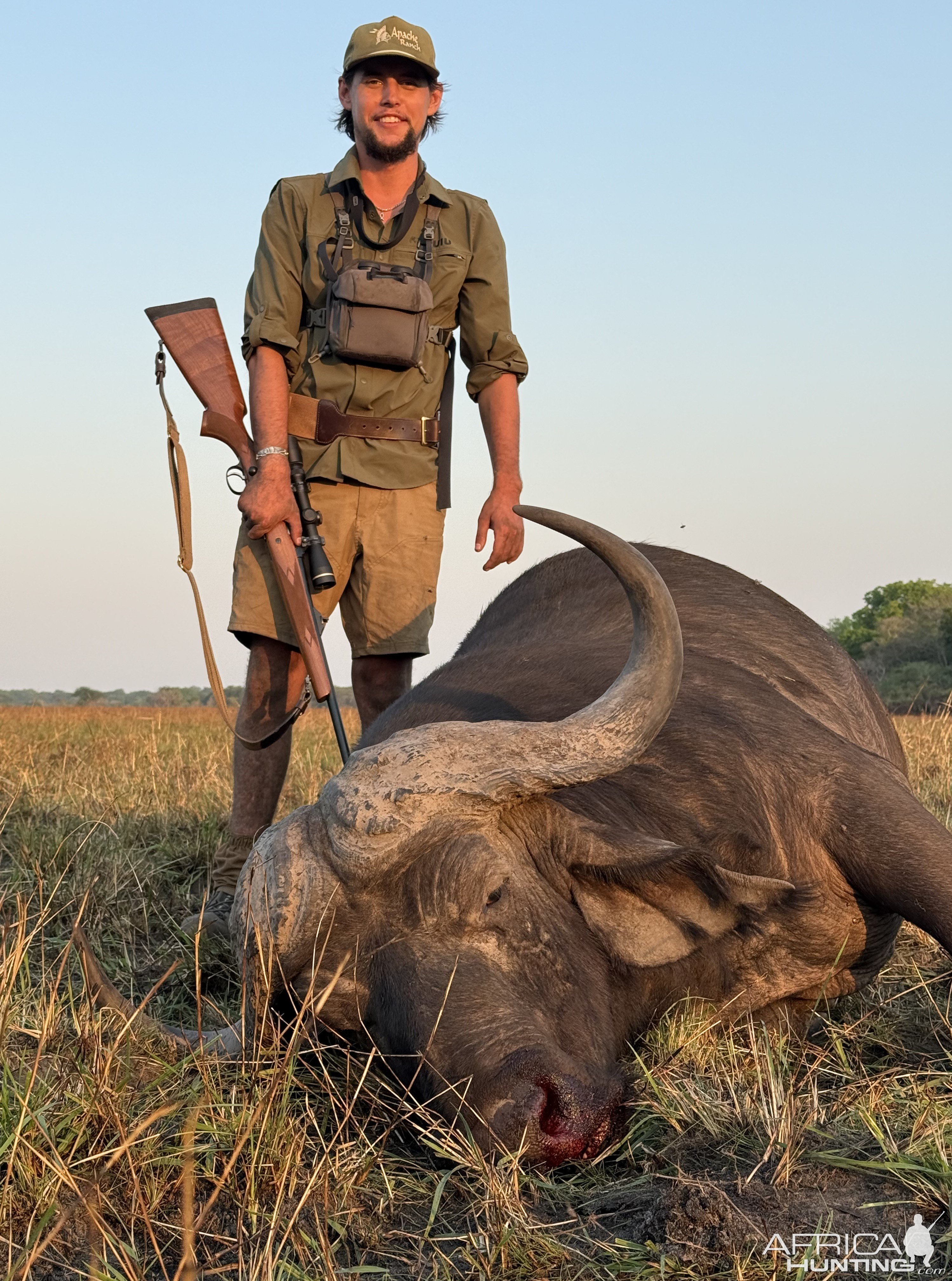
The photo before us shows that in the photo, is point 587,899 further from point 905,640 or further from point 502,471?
point 905,640

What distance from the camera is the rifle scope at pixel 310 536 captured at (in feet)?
17.8

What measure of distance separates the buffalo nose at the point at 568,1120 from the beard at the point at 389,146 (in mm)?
4160

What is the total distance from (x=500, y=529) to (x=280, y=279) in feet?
4.87

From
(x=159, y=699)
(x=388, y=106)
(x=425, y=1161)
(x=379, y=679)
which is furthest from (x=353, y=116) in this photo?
(x=159, y=699)

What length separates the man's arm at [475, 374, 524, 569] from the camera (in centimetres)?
562

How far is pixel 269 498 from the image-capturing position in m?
5.37

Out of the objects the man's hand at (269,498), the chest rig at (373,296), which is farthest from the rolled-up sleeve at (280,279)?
the man's hand at (269,498)

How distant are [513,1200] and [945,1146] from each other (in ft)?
3.00

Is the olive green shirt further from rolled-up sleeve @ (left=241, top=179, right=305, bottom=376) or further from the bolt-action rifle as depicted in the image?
the bolt-action rifle

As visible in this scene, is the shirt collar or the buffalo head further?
the shirt collar

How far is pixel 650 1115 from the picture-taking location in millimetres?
2885

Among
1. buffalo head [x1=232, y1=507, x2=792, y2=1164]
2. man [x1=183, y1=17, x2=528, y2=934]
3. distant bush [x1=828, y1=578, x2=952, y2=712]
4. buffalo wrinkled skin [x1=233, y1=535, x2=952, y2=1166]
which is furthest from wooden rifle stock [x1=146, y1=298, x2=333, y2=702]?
distant bush [x1=828, y1=578, x2=952, y2=712]

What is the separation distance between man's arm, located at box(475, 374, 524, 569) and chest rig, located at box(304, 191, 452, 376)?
45 centimetres

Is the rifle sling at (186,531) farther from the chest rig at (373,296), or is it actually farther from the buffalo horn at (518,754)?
the buffalo horn at (518,754)
